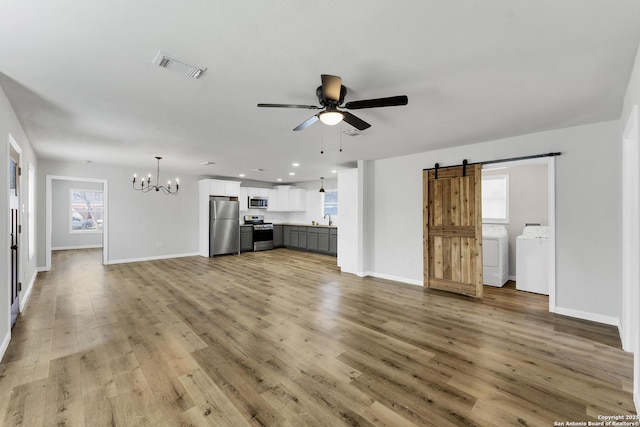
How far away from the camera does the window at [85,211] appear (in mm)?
9375

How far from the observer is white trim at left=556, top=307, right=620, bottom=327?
3.21 metres

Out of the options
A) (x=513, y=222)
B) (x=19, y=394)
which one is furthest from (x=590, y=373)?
(x=19, y=394)

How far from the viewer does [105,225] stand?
6.61m

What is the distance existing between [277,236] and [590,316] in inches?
317

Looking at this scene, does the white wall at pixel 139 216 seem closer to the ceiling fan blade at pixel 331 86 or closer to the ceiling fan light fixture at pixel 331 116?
the ceiling fan light fixture at pixel 331 116

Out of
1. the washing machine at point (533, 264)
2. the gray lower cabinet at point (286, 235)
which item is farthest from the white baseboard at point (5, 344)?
the gray lower cabinet at point (286, 235)

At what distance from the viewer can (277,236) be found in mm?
9766

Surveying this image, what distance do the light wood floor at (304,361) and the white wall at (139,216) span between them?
277 centimetres

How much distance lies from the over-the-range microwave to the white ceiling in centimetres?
550

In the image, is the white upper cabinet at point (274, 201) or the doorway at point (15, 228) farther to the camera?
the white upper cabinet at point (274, 201)

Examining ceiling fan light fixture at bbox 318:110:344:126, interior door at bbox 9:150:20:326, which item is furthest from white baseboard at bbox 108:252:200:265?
ceiling fan light fixture at bbox 318:110:344:126

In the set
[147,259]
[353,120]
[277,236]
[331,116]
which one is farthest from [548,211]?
[147,259]

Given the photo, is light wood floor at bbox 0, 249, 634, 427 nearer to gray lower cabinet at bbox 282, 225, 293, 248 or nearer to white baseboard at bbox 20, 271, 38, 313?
white baseboard at bbox 20, 271, 38, 313

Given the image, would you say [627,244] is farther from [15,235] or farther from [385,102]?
[15,235]
